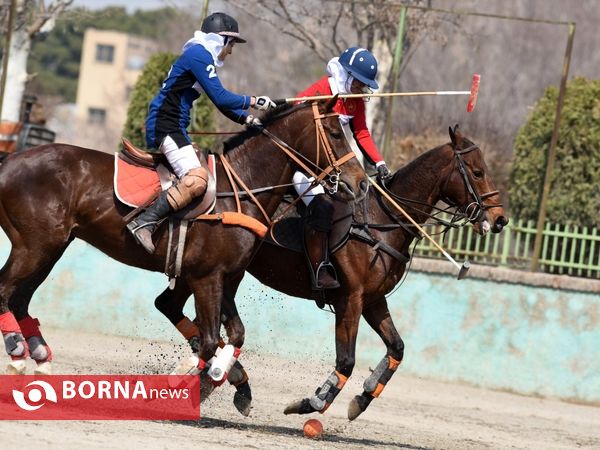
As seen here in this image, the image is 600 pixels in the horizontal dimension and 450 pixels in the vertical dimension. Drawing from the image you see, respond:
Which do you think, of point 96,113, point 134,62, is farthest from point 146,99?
point 134,62

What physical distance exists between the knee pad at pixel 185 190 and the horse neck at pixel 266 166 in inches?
17.7

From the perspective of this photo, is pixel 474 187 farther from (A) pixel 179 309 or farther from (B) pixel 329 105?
(A) pixel 179 309

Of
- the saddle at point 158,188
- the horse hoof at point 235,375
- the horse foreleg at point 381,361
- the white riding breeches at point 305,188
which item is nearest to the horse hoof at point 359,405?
the horse foreleg at point 381,361

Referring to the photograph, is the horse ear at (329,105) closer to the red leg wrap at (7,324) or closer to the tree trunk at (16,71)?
the red leg wrap at (7,324)

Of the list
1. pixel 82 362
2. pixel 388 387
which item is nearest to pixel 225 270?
pixel 82 362

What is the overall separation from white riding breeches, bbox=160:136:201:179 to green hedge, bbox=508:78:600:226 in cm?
713

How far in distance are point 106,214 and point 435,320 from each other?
244 inches

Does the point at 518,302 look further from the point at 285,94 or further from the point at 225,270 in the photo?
the point at 285,94

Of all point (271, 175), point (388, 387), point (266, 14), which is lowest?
point (388, 387)

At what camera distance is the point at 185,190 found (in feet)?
26.7

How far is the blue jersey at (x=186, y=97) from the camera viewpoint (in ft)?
27.0

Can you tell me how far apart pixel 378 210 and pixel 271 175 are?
Result: 4.26 feet

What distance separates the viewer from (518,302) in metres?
13.5

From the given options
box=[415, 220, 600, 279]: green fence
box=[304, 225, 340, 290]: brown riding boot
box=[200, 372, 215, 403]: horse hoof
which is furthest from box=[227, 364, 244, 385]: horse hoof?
box=[415, 220, 600, 279]: green fence
